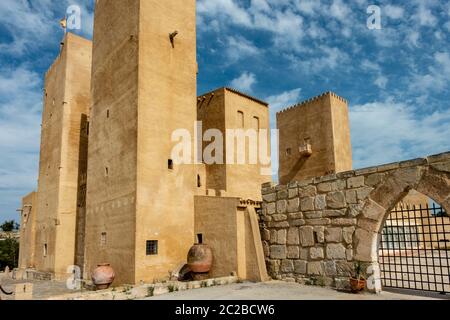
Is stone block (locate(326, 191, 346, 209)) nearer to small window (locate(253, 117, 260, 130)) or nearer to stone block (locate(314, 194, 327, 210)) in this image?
stone block (locate(314, 194, 327, 210))

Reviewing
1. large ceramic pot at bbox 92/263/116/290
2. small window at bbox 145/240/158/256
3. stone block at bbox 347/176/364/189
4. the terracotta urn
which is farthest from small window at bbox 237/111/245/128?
the terracotta urn

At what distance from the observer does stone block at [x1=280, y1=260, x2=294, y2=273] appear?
10.0 metres

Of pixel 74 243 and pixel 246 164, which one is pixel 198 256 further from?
pixel 74 243

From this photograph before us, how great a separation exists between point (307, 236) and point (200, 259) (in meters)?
4.38

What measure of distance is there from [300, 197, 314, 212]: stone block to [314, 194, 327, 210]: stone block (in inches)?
5.0

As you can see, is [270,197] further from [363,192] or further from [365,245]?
[365,245]

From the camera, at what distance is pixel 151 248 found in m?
12.9

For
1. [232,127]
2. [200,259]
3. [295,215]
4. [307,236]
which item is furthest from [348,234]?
[232,127]

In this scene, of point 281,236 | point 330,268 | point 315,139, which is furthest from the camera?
point 315,139

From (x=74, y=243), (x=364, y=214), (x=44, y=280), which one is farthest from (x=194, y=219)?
(x=44, y=280)

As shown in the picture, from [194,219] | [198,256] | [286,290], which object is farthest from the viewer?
[194,219]

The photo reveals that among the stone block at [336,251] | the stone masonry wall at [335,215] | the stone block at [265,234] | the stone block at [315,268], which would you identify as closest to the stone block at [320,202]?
the stone masonry wall at [335,215]
